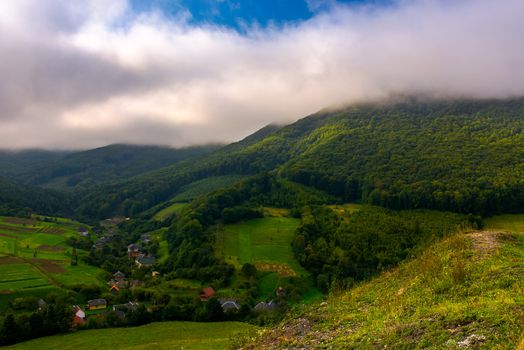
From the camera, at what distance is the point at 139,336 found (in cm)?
3931

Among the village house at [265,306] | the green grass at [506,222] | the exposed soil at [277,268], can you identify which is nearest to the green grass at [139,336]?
the village house at [265,306]

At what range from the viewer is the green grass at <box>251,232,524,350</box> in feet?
36.6

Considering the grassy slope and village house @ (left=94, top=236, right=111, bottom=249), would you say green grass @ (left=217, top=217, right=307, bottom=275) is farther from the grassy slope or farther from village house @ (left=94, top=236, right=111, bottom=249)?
the grassy slope

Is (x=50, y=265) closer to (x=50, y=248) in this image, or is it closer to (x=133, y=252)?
(x=50, y=248)

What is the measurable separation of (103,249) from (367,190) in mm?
79610

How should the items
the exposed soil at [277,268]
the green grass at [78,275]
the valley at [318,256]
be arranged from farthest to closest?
1. the green grass at [78,275]
2. the exposed soil at [277,268]
3. the valley at [318,256]

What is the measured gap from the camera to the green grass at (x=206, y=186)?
177 metres

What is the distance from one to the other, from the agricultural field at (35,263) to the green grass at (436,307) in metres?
61.8

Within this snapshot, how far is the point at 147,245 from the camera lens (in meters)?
108

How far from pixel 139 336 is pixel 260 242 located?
46.5 m

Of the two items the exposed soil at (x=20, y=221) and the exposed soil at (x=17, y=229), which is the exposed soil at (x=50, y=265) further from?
the exposed soil at (x=20, y=221)

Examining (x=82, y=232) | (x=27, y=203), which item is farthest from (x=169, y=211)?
(x=27, y=203)

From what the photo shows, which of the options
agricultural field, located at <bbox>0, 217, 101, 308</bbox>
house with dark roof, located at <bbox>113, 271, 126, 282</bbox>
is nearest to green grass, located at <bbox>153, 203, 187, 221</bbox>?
agricultural field, located at <bbox>0, 217, 101, 308</bbox>

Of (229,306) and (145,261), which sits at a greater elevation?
(145,261)
